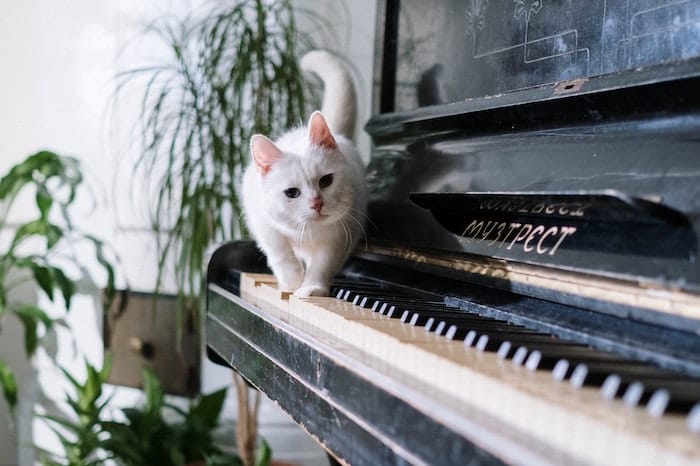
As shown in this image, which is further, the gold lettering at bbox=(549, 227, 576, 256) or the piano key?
the gold lettering at bbox=(549, 227, 576, 256)

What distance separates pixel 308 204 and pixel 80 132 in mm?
1620

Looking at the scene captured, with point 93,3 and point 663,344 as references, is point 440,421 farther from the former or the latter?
point 93,3

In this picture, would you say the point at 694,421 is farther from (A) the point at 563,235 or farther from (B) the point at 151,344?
(B) the point at 151,344

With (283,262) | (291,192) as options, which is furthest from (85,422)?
(291,192)

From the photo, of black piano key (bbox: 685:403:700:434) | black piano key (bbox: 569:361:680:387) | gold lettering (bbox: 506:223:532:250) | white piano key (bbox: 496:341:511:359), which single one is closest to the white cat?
gold lettering (bbox: 506:223:532:250)

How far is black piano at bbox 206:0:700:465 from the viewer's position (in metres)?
0.54

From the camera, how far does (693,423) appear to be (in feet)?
1.43

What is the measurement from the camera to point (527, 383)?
564 mm

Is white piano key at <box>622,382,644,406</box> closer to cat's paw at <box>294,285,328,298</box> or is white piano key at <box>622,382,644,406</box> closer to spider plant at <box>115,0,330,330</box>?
cat's paw at <box>294,285,328,298</box>

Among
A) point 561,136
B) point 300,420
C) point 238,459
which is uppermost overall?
point 561,136

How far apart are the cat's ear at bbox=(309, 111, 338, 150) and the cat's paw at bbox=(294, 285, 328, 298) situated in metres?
0.30

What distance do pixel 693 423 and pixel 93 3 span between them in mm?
2544

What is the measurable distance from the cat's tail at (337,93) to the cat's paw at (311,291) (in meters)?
0.63

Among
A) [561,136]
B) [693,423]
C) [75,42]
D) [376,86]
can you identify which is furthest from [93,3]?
[693,423]
